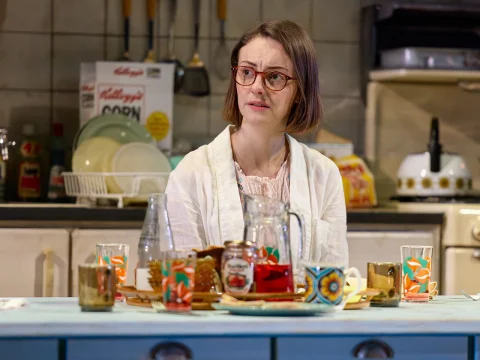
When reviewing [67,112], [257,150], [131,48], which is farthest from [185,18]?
[257,150]

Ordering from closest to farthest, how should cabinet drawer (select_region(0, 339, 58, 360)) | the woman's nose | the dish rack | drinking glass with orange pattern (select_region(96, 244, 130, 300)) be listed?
cabinet drawer (select_region(0, 339, 58, 360))
drinking glass with orange pattern (select_region(96, 244, 130, 300))
the woman's nose
the dish rack

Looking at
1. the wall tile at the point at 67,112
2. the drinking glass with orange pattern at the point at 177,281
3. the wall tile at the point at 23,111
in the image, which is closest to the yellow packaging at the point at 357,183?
the wall tile at the point at 67,112

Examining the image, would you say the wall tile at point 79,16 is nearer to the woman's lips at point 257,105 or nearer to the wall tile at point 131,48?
the wall tile at point 131,48

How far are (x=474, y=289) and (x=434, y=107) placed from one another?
0.97 meters

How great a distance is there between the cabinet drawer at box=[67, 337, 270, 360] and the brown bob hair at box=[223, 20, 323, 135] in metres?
0.87

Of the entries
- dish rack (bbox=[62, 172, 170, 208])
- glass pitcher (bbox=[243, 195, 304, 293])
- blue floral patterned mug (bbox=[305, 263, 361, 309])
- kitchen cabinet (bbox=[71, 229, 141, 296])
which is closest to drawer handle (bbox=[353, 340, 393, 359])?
blue floral patterned mug (bbox=[305, 263, 361, 309])

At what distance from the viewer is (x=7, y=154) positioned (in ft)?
12.8

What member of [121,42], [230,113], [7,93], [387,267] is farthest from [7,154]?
[387,267]

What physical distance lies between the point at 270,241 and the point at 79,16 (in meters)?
2.32

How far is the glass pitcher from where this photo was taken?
189cm

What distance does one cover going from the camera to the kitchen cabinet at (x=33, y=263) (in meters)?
3.33

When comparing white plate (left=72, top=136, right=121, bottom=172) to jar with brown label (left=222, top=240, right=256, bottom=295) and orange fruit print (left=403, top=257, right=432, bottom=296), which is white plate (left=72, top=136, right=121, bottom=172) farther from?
jar with brown label (left=222, top=240, right=256, bottom=295)

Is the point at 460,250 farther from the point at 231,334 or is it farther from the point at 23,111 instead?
the point at 231,334

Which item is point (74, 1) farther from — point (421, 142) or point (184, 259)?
point (184, 259)
